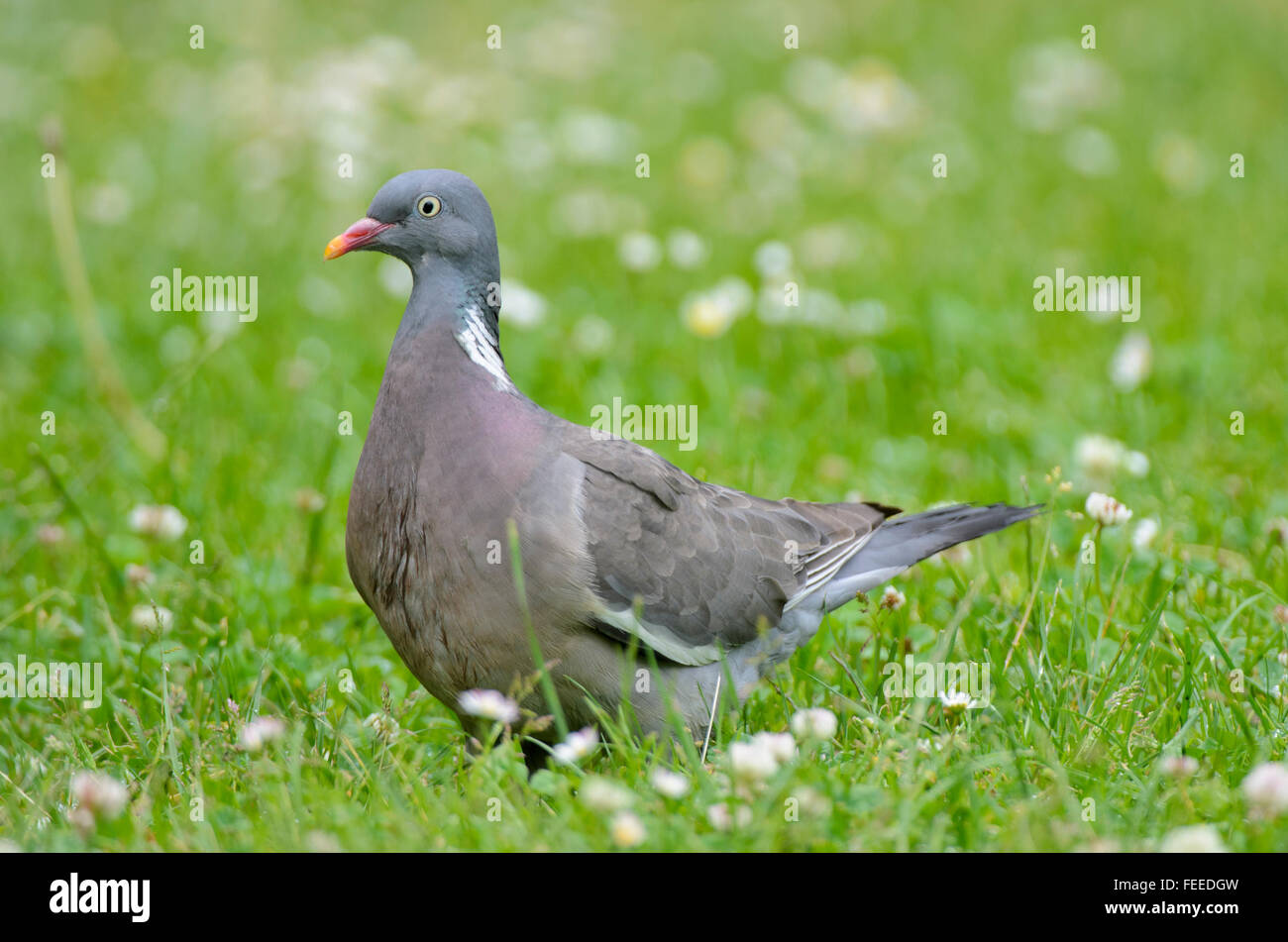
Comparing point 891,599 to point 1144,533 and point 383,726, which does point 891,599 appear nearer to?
point 1144,533

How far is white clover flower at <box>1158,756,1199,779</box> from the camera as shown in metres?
2.96

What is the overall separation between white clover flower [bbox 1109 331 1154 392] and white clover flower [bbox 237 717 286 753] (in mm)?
3393

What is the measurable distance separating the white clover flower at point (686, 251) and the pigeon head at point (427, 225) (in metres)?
2.63

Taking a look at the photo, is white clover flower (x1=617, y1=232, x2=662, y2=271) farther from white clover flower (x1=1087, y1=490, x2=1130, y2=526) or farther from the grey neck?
white clover flower (x1=1087, y1=490, x2=1130, y2=526)

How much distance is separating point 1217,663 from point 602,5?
823 cm

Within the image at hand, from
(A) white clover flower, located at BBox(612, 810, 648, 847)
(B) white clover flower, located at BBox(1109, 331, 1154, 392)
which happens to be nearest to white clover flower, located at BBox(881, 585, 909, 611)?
(A) white clover flower, located at BBox(612, 810, 648, 847)

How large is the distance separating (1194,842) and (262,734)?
6.21 feet

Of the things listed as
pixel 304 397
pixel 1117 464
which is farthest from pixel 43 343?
pixel 1117 464

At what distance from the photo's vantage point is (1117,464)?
4.55 m

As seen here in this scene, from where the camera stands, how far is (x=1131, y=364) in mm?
5207

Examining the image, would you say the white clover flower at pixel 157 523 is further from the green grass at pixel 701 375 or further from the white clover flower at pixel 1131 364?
the white clover flower at pixel 1131 364

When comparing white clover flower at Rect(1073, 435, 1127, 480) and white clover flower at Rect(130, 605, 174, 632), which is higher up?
white clover flower at Rect(1073, 435, 1127, 480)

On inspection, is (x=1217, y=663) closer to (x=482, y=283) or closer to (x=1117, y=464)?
(x=1117, y=464)

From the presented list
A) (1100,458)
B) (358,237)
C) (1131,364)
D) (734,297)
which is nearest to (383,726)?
(358,237)
